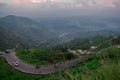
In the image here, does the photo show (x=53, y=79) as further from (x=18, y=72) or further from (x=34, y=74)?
(x=18, y=72)

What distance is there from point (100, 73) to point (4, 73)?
218ft

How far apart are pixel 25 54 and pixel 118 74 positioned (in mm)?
97400

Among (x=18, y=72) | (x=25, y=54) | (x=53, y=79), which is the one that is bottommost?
(x=25, y=54)

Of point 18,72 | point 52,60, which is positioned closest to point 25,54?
point 52,60

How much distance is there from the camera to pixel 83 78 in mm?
5805

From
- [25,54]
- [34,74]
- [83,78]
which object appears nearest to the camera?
[83,78]

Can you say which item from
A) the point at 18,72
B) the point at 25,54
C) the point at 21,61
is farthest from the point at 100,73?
the point at 25,54

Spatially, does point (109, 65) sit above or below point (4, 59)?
above

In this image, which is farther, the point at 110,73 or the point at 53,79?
the point at 53,79

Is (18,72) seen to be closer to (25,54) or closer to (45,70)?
(45,70)

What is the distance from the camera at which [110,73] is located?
5.87 meters

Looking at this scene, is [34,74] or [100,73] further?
[34,74]

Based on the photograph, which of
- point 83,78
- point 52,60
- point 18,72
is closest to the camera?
point 83,78

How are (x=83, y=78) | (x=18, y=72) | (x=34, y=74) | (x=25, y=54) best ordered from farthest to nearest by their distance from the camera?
1. (x=25, y=54)
2. (x=18, y=72)
3. (x=34, y=74)
4. (x=83, y=78)
